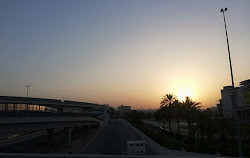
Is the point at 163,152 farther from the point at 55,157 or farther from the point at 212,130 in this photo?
the point at 55,157

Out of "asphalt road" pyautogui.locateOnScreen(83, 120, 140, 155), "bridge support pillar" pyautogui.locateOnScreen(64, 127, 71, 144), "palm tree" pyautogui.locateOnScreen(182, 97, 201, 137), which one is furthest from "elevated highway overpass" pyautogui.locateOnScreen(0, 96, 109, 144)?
"palm tree" pyautogui.locateOnScreen(182, 97, 201, 137)

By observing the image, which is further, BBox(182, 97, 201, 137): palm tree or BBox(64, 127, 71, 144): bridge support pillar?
BBox(64, 127, 71, 144): bridge support pillar

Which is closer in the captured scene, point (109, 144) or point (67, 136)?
point (109, 144)

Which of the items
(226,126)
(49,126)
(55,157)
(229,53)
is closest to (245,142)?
(226,126)

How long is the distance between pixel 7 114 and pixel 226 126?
122 feet

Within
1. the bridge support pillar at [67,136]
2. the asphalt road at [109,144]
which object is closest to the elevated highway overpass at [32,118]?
the bridge support pillar at [67,136]

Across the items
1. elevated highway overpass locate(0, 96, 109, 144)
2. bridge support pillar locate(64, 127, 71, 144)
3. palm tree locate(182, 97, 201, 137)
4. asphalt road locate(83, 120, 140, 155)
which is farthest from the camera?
bridge support pillar locate(64, 127, 71, 144)

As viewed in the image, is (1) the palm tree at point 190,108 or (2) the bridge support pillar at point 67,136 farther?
(2) the bridge support pillar at point 67,136

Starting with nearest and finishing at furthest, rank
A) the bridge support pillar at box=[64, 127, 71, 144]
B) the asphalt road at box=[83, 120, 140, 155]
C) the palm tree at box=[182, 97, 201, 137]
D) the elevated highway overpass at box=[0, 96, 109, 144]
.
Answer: the elevated highway overpass at box=[0, 96, 109, 144] < the asphalt road at box=[83, 120, 140, 155] < the palm tree at box=[182, 97, 201, 137] < the bridge support pillar at box=[64, 127, 71, 144]

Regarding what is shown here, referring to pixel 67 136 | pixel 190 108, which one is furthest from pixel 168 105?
pixel 67 136

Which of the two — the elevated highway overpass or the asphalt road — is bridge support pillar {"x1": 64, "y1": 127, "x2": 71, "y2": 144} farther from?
the asphalt road

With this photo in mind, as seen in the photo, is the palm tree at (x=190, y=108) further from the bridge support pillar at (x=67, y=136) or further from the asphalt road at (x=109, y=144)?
the bridge support pillar at (x=67, y=136)

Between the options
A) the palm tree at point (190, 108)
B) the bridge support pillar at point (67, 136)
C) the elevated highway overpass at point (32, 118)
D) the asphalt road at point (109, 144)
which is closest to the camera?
the elevated highway overpass at point (32, 118)

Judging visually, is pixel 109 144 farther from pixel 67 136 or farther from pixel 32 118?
pixel 32 118
